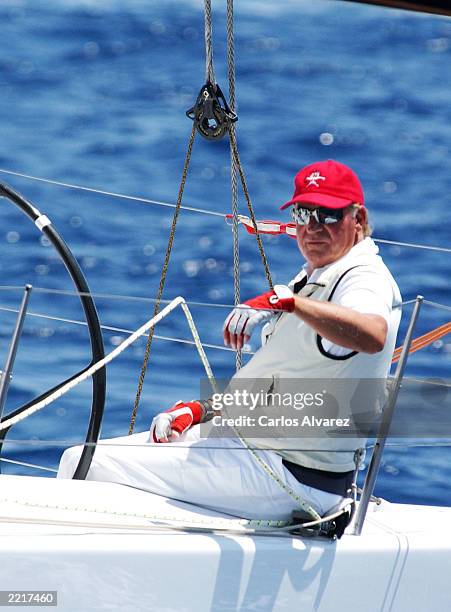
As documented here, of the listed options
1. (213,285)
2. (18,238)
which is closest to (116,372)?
(213,285)

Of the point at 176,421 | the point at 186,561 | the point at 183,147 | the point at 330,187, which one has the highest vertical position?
the point at 183,147

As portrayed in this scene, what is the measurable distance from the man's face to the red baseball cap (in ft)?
0.08

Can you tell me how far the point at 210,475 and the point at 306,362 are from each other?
336 mm

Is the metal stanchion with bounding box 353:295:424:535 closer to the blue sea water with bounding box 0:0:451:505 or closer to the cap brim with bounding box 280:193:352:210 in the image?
the cap brim with bounding box 280:193:352:210

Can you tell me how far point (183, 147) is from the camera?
9.98 meters

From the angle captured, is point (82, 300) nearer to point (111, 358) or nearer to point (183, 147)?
point (111, 358)

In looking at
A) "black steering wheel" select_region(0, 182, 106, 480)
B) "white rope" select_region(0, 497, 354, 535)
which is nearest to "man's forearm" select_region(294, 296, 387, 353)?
"white rope" select_region(0, 497, 354, 535)

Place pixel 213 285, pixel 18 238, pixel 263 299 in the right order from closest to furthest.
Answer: pixel 263 299
pixel 213 285
pixel 18 238

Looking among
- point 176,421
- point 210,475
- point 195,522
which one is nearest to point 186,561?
point 195,522

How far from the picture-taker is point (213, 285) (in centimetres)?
739

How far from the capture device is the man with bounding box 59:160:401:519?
7.84ft

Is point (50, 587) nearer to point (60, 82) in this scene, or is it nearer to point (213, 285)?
point (213, 285)

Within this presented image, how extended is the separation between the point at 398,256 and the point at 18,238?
2.55 m

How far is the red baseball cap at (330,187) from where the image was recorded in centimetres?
253
